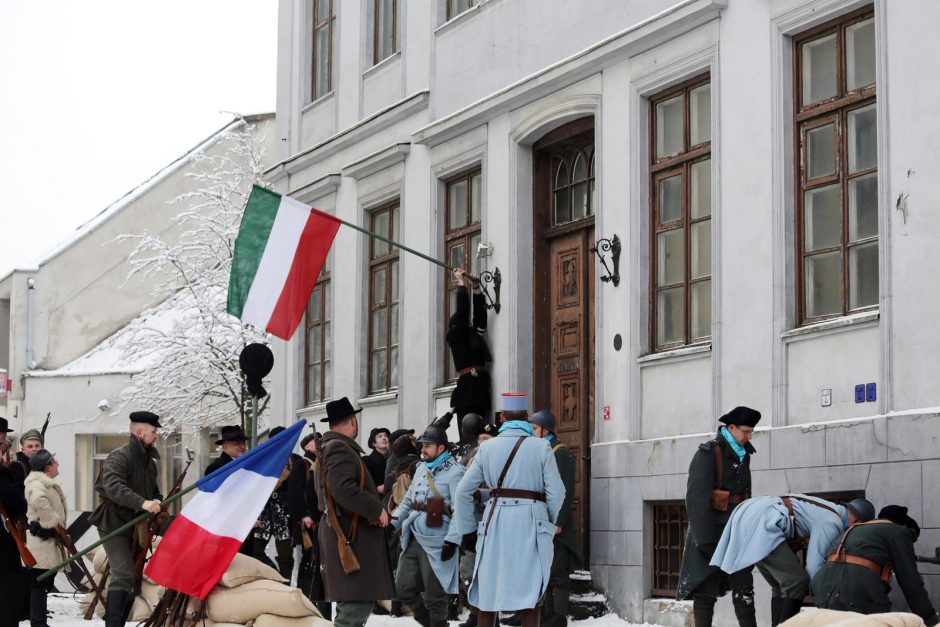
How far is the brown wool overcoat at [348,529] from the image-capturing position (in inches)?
479

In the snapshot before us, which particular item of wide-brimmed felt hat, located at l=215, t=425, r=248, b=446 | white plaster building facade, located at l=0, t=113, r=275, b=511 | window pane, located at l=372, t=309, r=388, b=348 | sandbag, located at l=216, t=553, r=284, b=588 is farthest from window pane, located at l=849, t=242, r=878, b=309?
white plaster building facade, located at l=0, t=113, r=275, b=511

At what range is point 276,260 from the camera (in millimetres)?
15656

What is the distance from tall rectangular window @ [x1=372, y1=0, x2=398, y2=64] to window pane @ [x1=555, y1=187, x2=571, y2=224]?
4258mm

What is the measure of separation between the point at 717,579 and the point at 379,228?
10.1 meters

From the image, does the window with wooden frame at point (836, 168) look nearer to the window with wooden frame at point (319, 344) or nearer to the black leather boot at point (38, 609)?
the black leather boot at point (38, 609)

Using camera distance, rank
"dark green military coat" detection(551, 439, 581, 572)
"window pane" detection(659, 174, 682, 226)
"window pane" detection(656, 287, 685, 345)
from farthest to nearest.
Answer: "window pane" detection(659, 174, 682, 226) < "window pane" detection(656, 287, 685, 345) < "dark green military coat" detection(551, 439, 581, 572)

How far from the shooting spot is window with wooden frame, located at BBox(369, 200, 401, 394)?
20891 millimetres

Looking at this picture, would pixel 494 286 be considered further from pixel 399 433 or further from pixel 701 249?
pixel 701 249

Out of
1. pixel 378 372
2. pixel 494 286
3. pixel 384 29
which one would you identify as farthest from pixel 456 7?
pixel 378 372

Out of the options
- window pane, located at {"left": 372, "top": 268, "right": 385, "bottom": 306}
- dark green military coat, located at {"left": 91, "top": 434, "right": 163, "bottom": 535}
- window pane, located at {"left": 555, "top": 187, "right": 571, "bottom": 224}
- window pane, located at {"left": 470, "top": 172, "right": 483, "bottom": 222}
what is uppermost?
window pane, located at {"left": 470, "top": 172, "right": 483, "bottom": 222}

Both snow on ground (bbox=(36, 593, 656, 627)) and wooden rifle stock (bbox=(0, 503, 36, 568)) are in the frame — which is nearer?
wooden rifle stock (bbox=(0, 503, 36, 568))

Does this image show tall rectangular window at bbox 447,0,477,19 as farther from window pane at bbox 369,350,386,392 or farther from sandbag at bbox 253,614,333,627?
sandbag at bbox 253,614,333,627

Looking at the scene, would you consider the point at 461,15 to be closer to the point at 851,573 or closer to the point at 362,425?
the point at 362,425

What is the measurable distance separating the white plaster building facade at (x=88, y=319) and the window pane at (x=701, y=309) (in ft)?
75.5
